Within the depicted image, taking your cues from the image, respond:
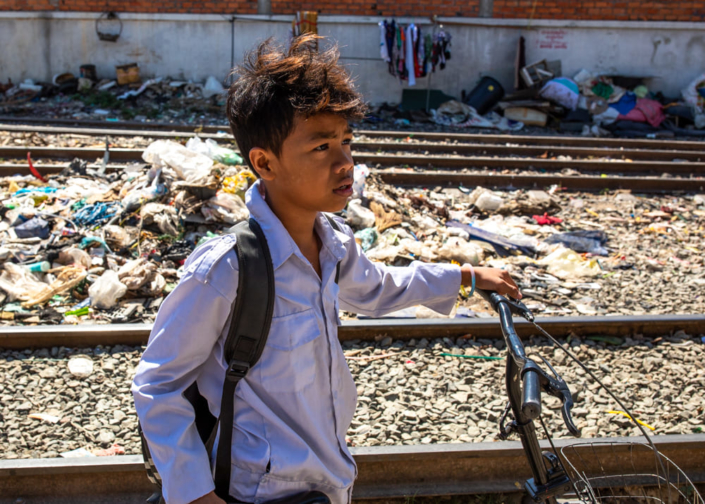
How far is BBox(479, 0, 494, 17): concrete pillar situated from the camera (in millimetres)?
16837

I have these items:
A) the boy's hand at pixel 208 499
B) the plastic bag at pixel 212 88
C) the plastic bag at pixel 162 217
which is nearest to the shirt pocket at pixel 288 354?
the boy's hand at pixel 208 499

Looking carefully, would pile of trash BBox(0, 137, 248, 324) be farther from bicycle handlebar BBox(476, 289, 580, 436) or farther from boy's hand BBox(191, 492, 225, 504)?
bicycle handlebar BBox(476, 289, 580, 436)

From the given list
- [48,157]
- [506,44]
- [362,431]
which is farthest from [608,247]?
[506,44]

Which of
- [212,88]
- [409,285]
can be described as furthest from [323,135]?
[212,88]

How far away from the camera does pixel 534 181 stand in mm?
9898

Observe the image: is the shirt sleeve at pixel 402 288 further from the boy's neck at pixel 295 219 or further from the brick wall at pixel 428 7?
the brick wall at pixel 428 7

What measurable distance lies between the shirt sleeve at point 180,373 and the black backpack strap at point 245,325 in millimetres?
34

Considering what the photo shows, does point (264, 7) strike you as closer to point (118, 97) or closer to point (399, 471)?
point (118, 97)

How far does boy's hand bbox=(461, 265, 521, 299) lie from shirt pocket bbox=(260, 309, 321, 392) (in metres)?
0.64

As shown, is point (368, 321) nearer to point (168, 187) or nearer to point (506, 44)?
point (168, 187)

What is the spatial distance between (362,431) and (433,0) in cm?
1569

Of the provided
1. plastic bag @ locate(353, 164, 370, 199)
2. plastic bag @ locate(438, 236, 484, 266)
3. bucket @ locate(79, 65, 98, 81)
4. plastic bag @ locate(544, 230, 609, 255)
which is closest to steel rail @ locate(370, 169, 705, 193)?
plastic bag @ locate(353, 164, 370, 199)

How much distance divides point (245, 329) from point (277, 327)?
9 cm

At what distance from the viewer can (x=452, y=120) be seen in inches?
600
